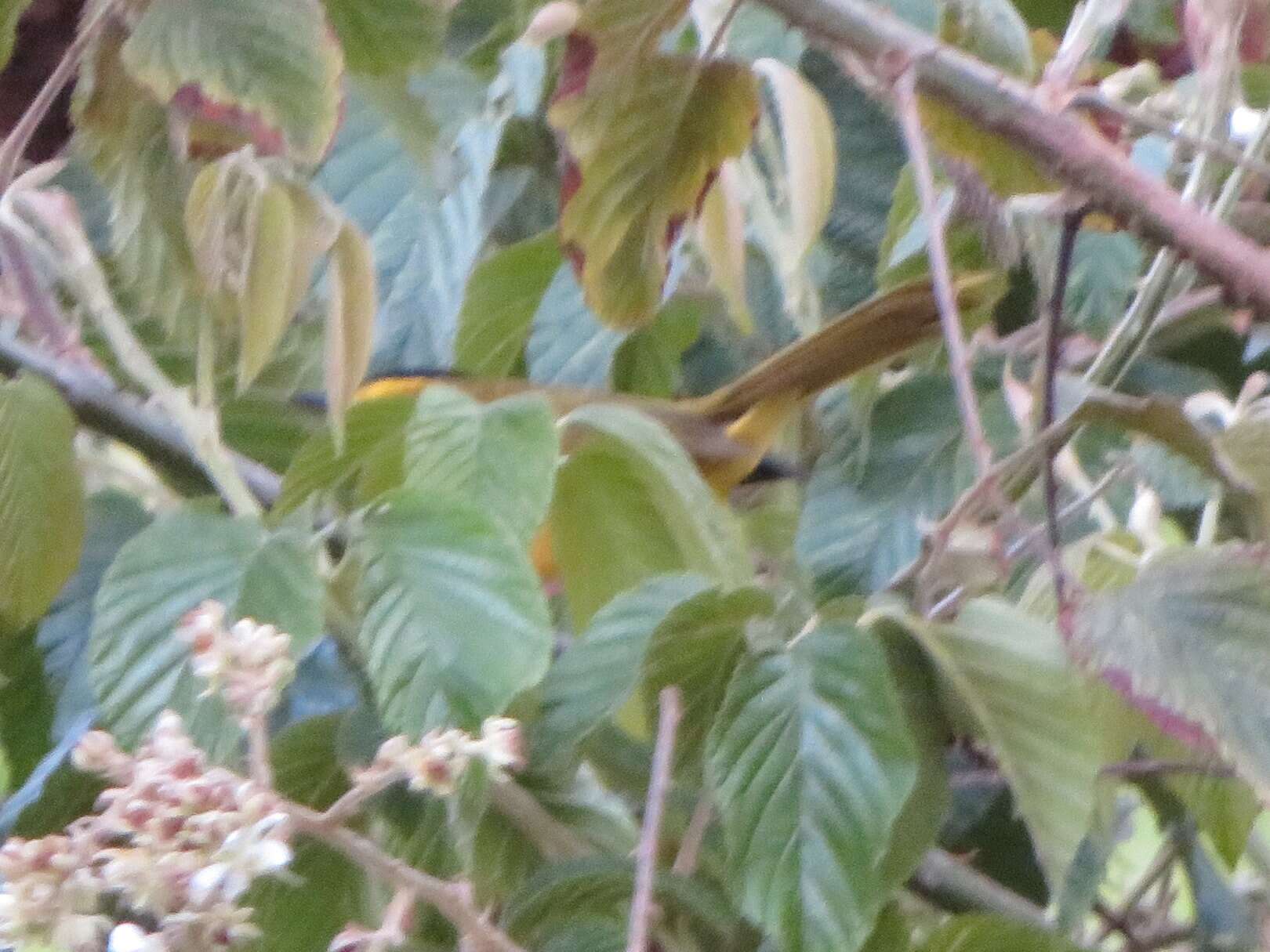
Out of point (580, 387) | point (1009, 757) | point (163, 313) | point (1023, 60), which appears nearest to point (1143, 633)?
point (1009, 757)

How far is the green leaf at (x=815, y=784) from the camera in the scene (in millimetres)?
326

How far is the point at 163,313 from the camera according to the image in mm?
448

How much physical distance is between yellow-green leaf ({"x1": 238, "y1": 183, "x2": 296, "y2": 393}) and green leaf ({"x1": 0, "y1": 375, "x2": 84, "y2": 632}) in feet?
0.24

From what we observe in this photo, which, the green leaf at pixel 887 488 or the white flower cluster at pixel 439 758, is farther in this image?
the green leaf at pixel 887 488

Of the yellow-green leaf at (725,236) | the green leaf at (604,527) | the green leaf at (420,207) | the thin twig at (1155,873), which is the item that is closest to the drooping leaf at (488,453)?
the green leaf at (604,527)

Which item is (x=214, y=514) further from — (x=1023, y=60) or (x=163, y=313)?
(x=1023, y=60)

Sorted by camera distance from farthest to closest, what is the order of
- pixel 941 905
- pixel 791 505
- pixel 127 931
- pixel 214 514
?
pixel 791 505
pixel 941 905
pixel 214 514
pixel 127 931

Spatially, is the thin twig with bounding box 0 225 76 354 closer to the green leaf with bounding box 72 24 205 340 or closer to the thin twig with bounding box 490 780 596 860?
the green leaf with bounding box 72 24 205 340

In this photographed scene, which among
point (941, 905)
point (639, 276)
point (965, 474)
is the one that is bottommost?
point (941, 905)

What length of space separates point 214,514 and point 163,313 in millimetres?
93

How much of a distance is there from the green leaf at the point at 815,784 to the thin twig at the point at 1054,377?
5cm

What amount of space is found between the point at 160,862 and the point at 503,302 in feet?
1.32

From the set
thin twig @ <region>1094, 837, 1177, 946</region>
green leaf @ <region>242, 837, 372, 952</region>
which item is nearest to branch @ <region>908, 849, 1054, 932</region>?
thin twig @ <region>1094, 837, 1177, 946</region>

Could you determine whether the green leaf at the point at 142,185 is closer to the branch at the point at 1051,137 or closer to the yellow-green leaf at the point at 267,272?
the yellow-green leaf at the point at 267,272
